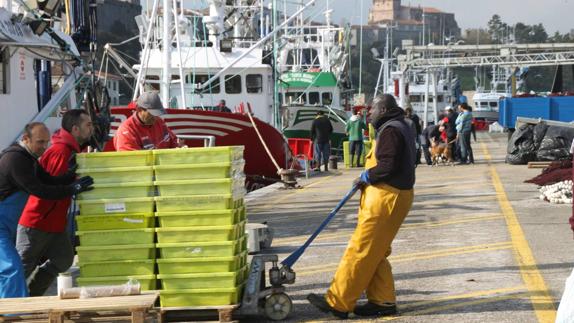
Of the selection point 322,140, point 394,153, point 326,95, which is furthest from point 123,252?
point 326,95

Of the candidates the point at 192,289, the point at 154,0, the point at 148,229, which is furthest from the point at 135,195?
the point at 154,0

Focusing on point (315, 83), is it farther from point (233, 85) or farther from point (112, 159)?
point (112, 159)

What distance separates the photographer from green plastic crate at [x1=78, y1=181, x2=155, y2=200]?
29.6 ft

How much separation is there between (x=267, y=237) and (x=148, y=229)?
4214 mm

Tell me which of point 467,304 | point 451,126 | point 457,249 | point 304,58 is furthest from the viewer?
point 304,58

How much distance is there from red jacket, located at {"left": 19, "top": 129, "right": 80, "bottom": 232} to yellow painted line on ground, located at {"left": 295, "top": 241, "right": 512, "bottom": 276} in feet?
10.1

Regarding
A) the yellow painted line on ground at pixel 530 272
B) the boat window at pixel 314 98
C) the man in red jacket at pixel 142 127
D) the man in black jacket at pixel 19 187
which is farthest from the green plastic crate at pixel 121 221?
the boat window at pixel 314 98

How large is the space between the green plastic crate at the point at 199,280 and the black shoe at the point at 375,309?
1.03 m

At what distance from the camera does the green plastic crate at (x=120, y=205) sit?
8.99m

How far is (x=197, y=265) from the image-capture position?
8.97 meters

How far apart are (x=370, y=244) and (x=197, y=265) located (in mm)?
1374

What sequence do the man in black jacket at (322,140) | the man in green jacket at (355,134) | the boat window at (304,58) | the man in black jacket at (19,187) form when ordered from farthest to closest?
the boat window at (304,58)
the man in green jacket at (355,134)
the man in black jacket at (322,140)
the man in black jacket at (19,187)

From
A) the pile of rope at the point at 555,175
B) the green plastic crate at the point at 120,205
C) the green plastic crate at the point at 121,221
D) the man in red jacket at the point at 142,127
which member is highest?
the man in red jacket at the point at 142,127

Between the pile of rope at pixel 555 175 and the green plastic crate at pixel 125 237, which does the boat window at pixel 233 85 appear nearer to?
the pile of rope at pixel 555 175
